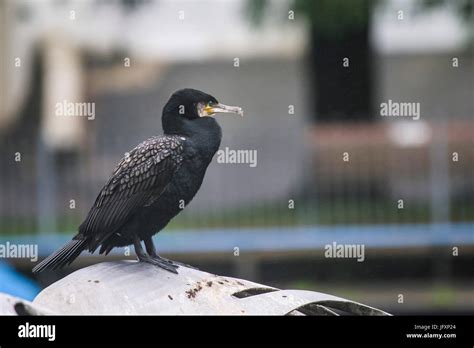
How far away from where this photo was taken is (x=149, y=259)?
3.75 meters

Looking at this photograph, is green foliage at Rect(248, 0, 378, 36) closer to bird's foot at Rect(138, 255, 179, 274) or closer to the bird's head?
the bird's head

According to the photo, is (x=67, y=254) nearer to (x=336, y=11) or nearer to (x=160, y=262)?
(x=160, y=262)

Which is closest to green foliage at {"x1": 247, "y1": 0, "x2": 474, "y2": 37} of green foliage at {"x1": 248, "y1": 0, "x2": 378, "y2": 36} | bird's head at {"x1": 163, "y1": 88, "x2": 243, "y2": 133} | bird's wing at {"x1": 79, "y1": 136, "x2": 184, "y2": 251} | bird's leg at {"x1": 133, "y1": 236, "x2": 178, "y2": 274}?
green foliage at {"x1": 248, "y1": 0, "x2": 378, "y2": 36}

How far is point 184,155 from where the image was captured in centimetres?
382

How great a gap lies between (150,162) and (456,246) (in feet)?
11.7

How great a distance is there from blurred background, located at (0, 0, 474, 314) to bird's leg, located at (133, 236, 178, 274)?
136cm

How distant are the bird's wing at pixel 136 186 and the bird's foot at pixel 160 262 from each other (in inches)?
7.5

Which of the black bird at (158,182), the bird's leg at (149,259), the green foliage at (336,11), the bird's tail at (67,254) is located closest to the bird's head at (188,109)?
the black bird at (158,182)

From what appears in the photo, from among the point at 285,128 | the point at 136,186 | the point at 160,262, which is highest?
the point at 285,128

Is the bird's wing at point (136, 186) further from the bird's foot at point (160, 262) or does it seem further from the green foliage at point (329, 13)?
the green foliage at point (329, 13)

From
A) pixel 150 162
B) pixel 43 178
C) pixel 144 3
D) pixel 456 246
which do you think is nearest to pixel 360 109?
pixel 456 246

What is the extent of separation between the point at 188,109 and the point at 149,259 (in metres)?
0.58

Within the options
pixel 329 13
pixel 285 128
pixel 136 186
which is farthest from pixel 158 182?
pixel 329 13
